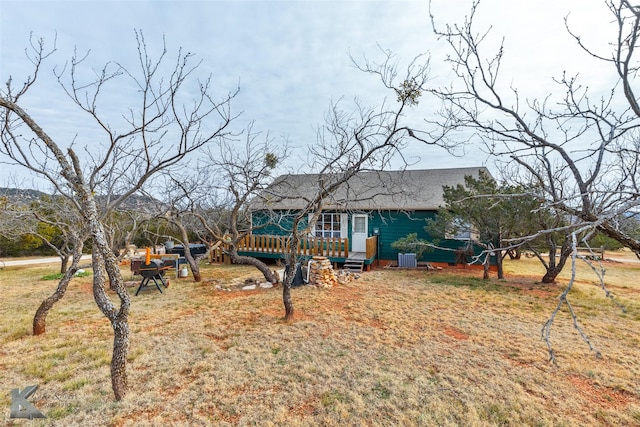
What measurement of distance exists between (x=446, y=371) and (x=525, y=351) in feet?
5.01

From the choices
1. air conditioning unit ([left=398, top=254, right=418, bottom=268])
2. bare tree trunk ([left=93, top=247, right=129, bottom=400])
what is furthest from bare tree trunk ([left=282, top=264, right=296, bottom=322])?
air conditioning unit ([left=398, top=254, right=418, bottom=268])

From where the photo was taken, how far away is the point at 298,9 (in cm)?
606

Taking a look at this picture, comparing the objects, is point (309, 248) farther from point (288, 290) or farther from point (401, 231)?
point (288, 290)

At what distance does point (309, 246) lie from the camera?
39.0 ft

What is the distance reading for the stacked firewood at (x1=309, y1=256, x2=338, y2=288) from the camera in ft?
28.0

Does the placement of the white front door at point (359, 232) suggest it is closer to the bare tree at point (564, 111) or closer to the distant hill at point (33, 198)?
the distant hill at point (33, 198)

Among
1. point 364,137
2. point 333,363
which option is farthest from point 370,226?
point 333,363

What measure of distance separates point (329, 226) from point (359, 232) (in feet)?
4.63

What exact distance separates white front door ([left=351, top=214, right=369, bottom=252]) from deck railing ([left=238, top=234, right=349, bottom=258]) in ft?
4.08

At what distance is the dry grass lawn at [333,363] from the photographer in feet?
10.1

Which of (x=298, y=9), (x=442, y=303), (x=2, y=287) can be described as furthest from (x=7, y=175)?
(x=442, y=303)

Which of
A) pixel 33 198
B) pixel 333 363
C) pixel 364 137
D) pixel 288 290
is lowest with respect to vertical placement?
pixel 333 363

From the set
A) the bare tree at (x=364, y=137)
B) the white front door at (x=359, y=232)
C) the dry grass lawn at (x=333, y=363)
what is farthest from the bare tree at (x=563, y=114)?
the white front door at (x=359, y=232)

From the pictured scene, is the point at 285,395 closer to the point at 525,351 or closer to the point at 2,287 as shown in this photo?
the point at 525,351
